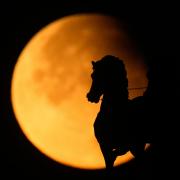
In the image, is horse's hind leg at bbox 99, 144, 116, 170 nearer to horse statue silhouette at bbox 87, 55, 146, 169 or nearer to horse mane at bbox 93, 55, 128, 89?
horse statue silhouette at bbox 87, 55, 146, 169

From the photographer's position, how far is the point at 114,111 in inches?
232

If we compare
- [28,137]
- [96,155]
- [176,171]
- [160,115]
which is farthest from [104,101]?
[28,137]

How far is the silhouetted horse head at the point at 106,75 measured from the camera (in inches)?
231

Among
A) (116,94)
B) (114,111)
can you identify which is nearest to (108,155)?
(114,111)

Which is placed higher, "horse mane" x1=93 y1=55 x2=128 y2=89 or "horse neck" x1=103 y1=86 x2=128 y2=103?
"horse mane" x1=93 y1=55 x2=128 y2=89

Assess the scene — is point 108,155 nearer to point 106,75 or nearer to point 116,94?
point 116,94

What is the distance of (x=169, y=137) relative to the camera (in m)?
6.00

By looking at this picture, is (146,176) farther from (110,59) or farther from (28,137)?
(28,137)

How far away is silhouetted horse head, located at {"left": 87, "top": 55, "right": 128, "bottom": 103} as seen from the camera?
5.86 meters

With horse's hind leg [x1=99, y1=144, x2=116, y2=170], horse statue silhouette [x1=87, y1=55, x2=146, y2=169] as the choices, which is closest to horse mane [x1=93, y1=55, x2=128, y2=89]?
horse statue silhouette [x1=87, y1=55, x2=146, y2=169]

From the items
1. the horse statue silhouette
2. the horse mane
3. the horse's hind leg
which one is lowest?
the horse's hind leg

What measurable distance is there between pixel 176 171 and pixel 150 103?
30.5 inches

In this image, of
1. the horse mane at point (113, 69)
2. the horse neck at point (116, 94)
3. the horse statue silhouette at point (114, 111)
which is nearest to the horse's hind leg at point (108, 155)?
the horse statue silhouette at point (114, 111)

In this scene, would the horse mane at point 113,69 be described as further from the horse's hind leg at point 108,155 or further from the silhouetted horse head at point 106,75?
the horse's hind leg at point 108,155
